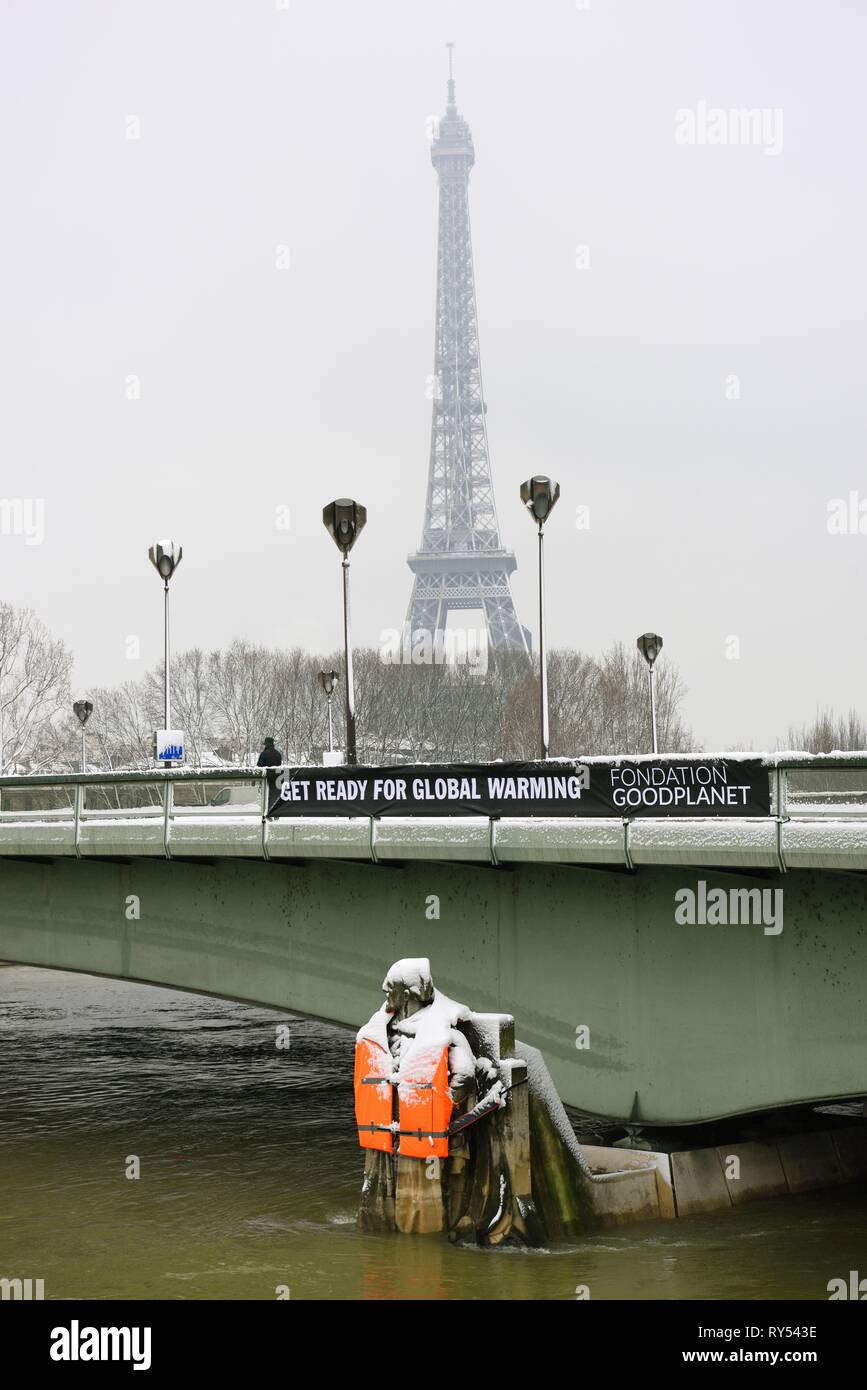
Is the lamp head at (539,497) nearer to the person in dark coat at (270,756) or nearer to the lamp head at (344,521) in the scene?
the lamp head at (344,521)

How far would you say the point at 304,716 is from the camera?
9062cm

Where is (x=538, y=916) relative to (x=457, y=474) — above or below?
below

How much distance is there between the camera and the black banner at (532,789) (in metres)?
16.3

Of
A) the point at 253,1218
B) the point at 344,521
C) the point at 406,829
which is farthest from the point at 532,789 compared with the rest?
the point at 344,521

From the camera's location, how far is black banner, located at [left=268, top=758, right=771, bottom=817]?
642 inches

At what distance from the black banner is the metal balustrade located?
122 mm

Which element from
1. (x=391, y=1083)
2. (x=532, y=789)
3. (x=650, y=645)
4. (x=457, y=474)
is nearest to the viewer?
(x=391, y=1083)

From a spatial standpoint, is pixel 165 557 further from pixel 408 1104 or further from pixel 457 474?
pixel 457 474

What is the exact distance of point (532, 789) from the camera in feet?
58.6

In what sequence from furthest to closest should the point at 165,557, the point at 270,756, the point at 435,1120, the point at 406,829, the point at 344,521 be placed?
the point at 165,557
the point at 270,756
the point at 344,521
the point at 406,829
the point at 435,1120

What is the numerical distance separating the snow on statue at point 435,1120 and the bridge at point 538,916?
236cm

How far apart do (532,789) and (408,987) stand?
9.57 feet

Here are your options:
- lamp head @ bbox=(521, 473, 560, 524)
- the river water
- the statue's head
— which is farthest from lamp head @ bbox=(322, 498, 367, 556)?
the statue's head

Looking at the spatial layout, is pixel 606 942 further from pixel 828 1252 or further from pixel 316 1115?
pixel 316 1115
